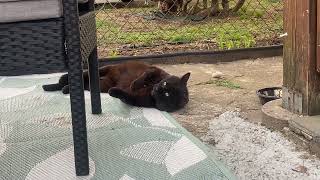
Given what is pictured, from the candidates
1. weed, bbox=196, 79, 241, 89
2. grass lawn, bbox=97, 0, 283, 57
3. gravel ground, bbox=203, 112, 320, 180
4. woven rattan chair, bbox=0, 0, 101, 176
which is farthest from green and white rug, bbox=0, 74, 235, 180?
grass lawn, bbox=97, 0, 283, 57

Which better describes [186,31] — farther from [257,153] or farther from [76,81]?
[76,81]

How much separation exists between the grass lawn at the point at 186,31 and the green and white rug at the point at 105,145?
5.46ft

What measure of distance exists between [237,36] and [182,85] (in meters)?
1.83

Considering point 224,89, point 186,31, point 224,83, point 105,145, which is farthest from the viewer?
point 186,31

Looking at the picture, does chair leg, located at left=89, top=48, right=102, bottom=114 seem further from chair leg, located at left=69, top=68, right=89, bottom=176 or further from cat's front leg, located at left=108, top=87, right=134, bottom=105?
chair leg, located at left=69, top=68, right=89, bottom=176

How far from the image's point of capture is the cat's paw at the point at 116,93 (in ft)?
8.48

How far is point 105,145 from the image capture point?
1.91 m

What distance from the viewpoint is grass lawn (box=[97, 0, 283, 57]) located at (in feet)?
13.9

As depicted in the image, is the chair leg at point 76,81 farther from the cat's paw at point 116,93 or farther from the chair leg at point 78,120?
the cat's paw at point 116,93

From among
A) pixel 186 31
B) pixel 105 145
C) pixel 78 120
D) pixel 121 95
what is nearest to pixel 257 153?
pixel 105 145

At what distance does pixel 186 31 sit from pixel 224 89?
193 centimetres

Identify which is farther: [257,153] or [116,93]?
[116,93]

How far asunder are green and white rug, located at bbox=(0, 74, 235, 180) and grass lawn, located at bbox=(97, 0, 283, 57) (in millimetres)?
1664

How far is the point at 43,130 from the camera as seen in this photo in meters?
2.11
